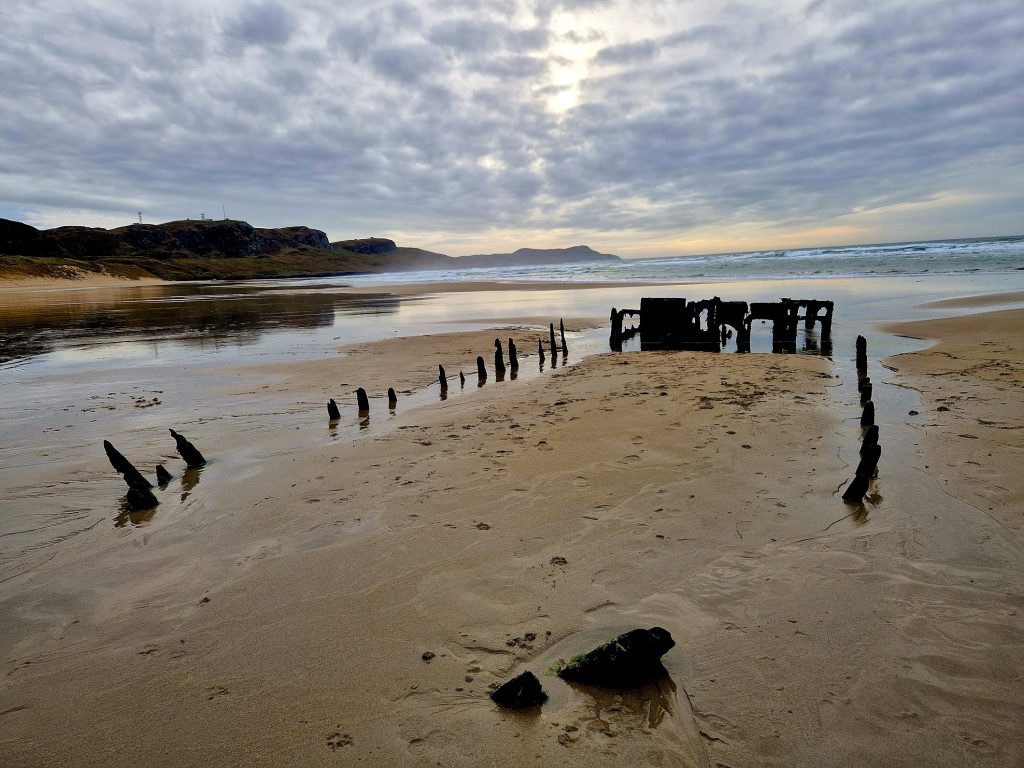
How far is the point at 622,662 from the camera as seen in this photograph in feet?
11.7

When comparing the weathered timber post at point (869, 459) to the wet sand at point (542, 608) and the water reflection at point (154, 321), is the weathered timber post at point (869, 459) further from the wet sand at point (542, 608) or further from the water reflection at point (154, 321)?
the water reflection at point (154, 321)

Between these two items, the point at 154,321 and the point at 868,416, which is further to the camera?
the point at 154,321

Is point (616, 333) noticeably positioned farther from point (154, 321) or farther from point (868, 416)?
point (154, 321)

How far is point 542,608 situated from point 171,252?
525ft

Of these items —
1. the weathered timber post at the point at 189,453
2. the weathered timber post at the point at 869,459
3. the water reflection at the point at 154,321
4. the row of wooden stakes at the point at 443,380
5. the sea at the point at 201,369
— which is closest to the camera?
the weathered timber post at the point at 869,459

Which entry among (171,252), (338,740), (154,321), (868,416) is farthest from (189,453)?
(171,252)

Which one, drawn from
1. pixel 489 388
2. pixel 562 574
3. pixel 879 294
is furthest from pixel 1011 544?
pixel 879 294

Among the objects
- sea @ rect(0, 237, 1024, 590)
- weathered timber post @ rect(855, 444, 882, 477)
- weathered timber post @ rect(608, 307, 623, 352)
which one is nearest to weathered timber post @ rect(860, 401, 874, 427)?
sea @ rect(0, 237, 1024, 590)

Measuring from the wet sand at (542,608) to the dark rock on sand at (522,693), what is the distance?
0.08m

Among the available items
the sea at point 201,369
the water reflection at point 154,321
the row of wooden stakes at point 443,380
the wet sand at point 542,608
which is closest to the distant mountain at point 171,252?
the water reflection at point 154,321

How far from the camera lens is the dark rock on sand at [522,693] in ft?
11.2

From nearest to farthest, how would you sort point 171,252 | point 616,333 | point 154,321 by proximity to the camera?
1. point 616,333
2. point 154,321
3. point 171,252

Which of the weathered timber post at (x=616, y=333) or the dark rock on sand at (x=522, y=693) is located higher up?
the weathered timber post at (x=616, y=333)

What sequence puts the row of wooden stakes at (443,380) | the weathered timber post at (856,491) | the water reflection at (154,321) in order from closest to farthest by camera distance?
1. the weathered timber post at (856,491)
2. the row of wooden stakes at (443,380)
3. the water reflection at (154,321)
